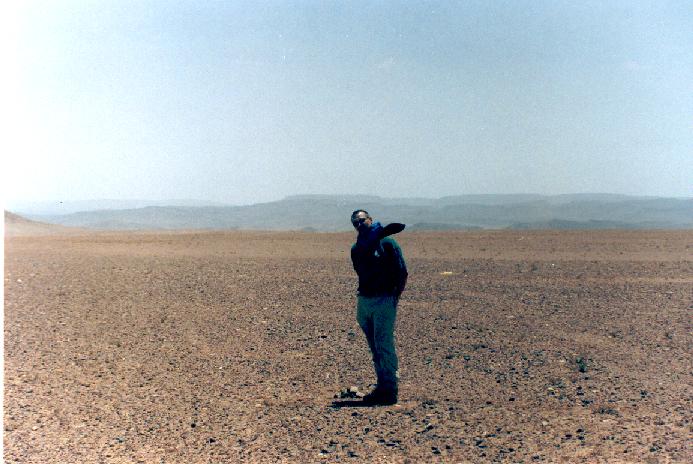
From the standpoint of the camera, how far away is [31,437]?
6746 mm

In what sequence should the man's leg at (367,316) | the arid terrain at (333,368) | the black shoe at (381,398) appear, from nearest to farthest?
the arid terrain at (333,368)
the man's leg at (367,316)
the black shoe at (381,398)

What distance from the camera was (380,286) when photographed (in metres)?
7.36

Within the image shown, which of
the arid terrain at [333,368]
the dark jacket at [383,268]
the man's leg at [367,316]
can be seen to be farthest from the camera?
the man's leg at [367,316]

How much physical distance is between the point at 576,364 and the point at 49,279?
44.0 feet

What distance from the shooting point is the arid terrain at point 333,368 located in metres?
6.46

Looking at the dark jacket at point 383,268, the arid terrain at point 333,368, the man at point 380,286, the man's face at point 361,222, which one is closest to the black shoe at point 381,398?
the man at point 380,286

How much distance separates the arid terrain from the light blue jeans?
0.35 meters

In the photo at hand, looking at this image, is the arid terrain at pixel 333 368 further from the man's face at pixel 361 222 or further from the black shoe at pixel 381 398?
the man's face at pixel 361 222

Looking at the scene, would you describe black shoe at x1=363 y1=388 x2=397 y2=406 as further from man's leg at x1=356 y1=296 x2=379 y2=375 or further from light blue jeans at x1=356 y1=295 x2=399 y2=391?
man's leg at x1=356 y1=296 x2=379 y2=375

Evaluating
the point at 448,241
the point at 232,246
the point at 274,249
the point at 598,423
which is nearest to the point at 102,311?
the point at 598,423

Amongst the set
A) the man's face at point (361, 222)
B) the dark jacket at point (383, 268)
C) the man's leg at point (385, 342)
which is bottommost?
the man's leg at point (385, 342)

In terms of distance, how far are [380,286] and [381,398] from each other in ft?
3.79

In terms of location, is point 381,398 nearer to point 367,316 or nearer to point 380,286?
point 367,316

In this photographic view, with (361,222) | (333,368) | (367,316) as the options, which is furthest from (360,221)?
(333,368)
